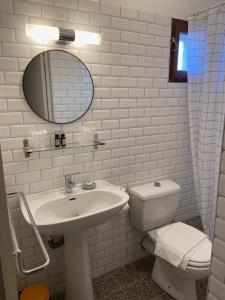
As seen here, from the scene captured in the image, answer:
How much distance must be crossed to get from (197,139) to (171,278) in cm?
114

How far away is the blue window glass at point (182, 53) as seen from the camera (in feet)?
6.61

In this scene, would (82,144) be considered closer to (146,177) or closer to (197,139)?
(146,177)

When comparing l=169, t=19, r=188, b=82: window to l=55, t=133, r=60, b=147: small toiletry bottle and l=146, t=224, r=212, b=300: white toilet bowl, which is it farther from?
l=146, t=224, r=212, b=300: white toilet bowl

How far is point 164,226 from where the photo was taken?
2.00m

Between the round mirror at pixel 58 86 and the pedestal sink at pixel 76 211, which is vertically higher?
the round mirror at pixel 58 86

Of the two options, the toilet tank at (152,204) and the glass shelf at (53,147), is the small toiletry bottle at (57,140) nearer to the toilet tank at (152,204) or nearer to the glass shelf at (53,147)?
the glass shelf at (53,147)

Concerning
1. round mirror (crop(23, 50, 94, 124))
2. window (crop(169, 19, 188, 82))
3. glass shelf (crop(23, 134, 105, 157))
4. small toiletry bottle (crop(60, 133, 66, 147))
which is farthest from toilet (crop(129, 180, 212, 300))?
window (crop(169, 19, 188, 82))

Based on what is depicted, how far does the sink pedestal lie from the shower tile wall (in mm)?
214

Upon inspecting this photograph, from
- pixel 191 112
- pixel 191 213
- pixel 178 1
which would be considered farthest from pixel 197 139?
pixel 178 1

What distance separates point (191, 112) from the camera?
82.4 inches

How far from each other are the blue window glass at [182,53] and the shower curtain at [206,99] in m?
0.08

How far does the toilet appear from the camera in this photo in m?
1.72

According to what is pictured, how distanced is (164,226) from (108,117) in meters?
1.00

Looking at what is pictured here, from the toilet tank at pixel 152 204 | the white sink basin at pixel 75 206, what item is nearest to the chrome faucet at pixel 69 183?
the white sink basin at pixel 75 206
